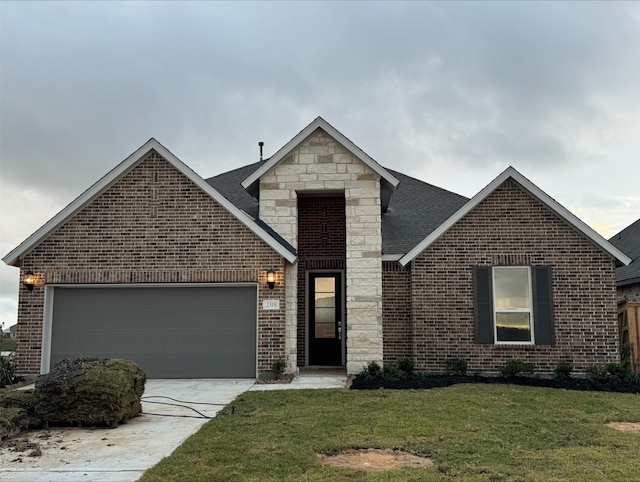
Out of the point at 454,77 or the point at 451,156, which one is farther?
the point at 451,156

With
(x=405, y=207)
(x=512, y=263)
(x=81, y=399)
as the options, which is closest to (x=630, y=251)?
(x=405, y=207)

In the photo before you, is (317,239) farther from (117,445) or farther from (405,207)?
(117,445)

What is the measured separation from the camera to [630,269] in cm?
1811

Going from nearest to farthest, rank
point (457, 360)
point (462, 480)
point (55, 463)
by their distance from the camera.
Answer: point (462, 480), point (55, 463), point (457, 360)

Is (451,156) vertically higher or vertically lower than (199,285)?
higher

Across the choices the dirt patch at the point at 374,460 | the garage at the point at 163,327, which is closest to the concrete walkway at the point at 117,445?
the dirt patch at the point at 374,460

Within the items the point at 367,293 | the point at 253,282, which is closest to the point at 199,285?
the point at 253,282

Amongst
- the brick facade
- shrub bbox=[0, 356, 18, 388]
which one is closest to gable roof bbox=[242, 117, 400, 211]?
shrub bbox=[0, 356, 18, 388]

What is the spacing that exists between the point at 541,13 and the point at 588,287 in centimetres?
667

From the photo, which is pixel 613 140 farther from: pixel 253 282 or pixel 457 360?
pixel 253 282

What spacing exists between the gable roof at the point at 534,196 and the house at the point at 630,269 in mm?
4548

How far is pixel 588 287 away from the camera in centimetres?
1258

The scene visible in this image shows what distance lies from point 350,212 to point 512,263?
12.4ft

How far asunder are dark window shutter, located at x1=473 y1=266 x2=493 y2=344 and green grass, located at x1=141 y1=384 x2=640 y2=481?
91.2 inches
